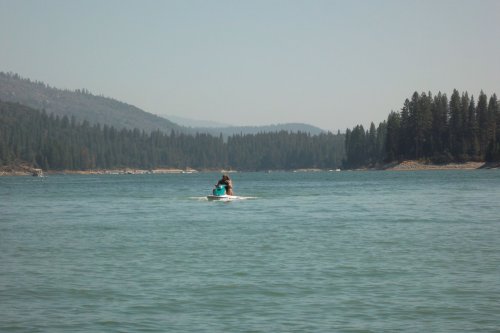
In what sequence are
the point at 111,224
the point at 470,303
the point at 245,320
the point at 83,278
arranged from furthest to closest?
the point at 111,224 < the point at 83,278 < the point at 470,303 < the point at 245,320

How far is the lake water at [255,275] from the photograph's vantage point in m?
21.1

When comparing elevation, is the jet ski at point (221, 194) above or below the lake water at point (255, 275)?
above

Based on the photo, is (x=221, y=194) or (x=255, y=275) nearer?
(x=255, y=275)

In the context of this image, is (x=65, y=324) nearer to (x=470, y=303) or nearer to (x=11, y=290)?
(x=11, y=290)

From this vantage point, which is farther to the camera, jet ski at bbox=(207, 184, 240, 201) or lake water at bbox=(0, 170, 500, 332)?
jet ski at bbox=(207, 184, 240, 201)

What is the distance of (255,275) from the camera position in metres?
28.1

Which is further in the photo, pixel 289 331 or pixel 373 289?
pixel 373 289

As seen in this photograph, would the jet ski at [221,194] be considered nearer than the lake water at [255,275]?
No

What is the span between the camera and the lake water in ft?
69.3

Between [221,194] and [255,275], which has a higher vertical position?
[221,194]

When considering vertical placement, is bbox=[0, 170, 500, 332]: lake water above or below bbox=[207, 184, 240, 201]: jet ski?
below

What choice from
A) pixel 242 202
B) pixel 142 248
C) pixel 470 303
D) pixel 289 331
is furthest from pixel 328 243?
pixel 242 202

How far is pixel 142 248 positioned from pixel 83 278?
9.29m

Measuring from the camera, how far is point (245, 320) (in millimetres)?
21219
